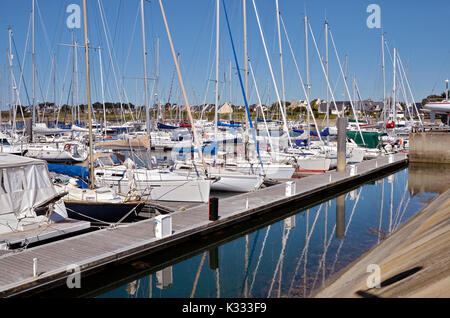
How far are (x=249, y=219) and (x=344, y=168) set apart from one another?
605 inches

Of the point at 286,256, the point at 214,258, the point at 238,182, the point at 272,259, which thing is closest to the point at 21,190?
the point at 214,258

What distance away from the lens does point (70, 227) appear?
14219mm

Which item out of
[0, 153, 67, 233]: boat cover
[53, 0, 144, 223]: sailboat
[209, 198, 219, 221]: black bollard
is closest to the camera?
[0, 153, 67, 233]: boat cover

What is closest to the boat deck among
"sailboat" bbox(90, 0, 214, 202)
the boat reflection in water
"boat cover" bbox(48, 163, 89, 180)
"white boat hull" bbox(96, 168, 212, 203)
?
the boat reflection in water

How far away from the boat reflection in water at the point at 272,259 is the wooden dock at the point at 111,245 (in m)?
0.55

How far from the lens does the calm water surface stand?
1243 centimetres

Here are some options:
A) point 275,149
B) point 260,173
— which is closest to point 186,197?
point 260,173

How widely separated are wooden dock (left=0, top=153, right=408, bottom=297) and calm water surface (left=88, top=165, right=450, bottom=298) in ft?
2.61

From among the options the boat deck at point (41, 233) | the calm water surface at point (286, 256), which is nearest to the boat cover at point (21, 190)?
the boat deck at point (41, 233)

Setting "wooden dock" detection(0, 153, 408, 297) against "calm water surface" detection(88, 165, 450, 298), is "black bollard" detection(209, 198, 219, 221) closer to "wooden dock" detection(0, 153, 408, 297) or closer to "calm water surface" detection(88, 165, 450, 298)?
"wooden dock" detection(0, 153, 408, 297)

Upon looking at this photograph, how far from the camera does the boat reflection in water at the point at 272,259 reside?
487 inches

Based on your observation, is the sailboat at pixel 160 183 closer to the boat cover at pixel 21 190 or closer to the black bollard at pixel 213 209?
the black bollard at pixel 213 209
